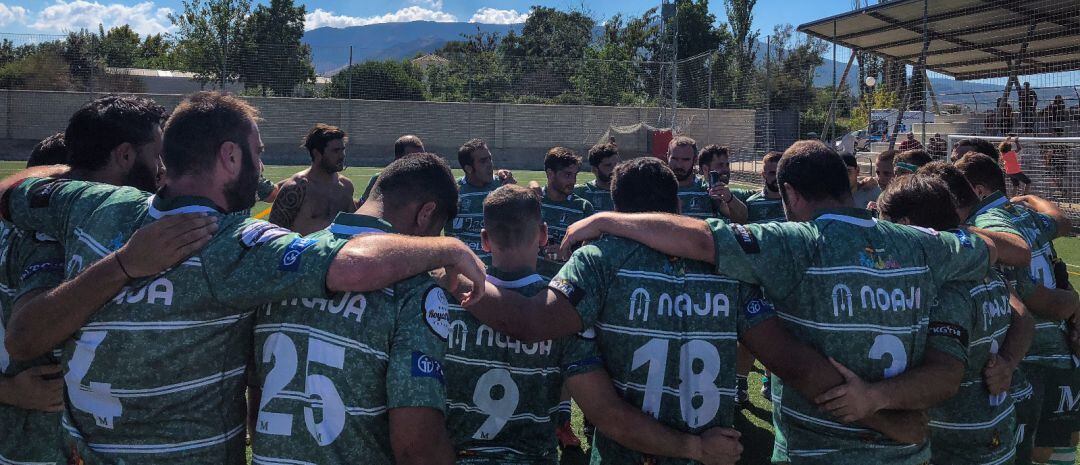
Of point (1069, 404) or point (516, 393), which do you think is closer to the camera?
point (516, 393)

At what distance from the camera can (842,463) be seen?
2.93 meters

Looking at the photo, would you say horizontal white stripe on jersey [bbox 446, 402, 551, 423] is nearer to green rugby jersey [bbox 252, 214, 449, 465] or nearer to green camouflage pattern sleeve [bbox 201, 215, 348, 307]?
green rugby jersey [bbox 252, 214, 449, 465]

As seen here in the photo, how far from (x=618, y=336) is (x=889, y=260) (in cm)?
109

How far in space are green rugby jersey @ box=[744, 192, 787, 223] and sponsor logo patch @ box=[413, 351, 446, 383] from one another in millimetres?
5388

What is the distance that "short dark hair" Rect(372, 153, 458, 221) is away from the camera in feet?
8.96

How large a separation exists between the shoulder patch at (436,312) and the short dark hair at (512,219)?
692 mm

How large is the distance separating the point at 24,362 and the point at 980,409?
4.14 meters

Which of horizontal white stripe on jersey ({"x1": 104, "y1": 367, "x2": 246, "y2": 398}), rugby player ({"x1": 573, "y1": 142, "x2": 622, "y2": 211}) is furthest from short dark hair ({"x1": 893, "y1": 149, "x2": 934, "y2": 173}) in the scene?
horizontal white stripe on jersey ({"x1": 104, "y1": 367, "x2": 246, "y2": 398})

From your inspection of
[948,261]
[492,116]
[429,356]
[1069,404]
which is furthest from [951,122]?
[429,356]

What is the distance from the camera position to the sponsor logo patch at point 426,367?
7.58 ft

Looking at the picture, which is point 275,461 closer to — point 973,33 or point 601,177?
point 601,177

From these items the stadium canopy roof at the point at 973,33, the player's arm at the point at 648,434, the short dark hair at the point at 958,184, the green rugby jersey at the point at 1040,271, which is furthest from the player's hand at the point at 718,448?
the stadium canopy roof at the point at 973,33

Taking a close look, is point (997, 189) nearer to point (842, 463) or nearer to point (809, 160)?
point (809, 160)

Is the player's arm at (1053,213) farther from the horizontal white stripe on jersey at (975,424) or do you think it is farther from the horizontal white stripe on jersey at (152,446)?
the horizontal white stripe on jersey at (152,446)
